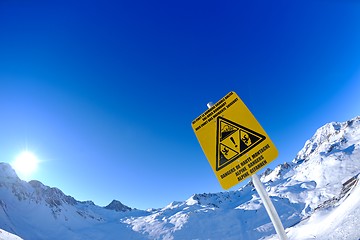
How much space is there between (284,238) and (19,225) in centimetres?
22572

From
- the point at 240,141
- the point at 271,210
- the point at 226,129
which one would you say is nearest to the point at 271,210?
the point at 271,210

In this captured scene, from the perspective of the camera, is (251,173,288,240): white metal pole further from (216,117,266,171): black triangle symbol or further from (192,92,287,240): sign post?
(216,117,266,171): black triangle symbol

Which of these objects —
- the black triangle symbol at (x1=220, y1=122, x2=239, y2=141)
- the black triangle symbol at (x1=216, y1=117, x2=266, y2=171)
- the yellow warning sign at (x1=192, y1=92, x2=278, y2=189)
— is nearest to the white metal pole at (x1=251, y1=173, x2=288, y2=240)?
the yellow warning sign at (x1=192, y1=92, x2=278, y2=189)

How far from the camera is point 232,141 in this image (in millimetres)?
3871

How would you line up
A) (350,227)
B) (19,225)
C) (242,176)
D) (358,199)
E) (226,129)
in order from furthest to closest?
(19,225), (358,199), (350,227), (226,129), (242,176)

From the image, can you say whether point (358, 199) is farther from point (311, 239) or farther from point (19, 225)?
point (19, 225)

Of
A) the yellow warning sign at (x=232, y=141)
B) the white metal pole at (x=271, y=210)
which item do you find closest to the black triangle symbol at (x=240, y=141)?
the yellow warning sign at (x=232, y=141)

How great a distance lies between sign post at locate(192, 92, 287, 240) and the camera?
12.1 feet

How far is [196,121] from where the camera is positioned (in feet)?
13.7

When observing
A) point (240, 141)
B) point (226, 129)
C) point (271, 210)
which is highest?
point (226, 129)

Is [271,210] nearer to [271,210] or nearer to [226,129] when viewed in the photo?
[271,210]

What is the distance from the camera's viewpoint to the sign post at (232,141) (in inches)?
146

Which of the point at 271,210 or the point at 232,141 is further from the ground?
the point at 232,141

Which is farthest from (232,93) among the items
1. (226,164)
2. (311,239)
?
(311,239)
